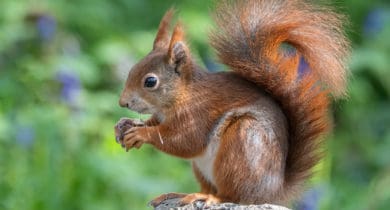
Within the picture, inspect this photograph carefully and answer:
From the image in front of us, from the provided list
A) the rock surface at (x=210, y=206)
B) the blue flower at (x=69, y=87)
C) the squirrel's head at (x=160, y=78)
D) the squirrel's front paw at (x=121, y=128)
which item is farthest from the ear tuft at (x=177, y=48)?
the blue flower at (x=69, y=87)

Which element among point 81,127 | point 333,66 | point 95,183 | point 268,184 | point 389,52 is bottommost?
point 268,184

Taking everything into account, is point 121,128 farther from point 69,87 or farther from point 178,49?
point 69,87

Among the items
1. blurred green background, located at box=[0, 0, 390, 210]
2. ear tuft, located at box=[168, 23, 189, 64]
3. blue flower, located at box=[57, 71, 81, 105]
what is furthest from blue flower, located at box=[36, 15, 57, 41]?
ear tuft, located at box=[168, 23, 189, 64]

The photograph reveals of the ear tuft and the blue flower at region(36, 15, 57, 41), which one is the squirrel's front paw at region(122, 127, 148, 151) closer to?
the ear tuft

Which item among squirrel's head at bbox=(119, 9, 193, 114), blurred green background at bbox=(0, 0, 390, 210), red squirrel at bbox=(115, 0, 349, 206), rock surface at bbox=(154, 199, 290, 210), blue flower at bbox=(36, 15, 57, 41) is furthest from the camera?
blue flower at bbox=(36, 15, 57, 41)

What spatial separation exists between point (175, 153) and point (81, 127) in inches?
67.7

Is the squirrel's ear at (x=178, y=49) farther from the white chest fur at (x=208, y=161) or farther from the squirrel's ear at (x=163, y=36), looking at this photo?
the white chest fur at (x=208, y=161)

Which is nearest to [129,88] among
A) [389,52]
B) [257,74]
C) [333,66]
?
A: [257,74]

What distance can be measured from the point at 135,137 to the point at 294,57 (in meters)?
0.42

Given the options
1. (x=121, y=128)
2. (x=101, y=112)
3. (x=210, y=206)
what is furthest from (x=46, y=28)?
(x=210, y=206)

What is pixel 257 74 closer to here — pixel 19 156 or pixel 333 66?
pixel 333 66

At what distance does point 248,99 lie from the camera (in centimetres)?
284

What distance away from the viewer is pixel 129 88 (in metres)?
2.91

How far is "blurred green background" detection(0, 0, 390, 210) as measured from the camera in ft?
12.9
